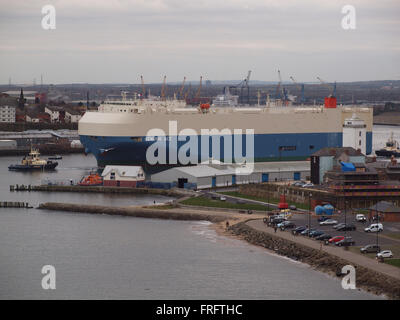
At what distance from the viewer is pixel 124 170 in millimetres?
29172

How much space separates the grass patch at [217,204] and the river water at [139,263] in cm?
171

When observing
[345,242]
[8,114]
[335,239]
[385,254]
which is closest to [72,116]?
[8,114]

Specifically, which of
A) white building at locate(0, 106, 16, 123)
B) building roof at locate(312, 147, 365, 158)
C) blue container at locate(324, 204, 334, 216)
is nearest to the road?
blue container at locate(324, 204, 334, 216)

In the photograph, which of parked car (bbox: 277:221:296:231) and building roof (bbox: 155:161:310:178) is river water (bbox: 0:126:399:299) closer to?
parked car (bbox: 277:221:296:231)

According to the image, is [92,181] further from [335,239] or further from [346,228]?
[335,239]

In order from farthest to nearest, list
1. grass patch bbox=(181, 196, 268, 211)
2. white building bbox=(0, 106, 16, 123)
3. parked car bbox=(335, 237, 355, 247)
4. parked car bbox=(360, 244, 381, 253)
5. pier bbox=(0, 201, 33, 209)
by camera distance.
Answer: white building bbox=(0, 106, 16, 123)
pier bbox=(0, 201, 33, 209)
grass patch bbox=(181, 196, 268, 211)
parked car bbox=(335, 237, 355, 247)
parked car bbox=(360, 244, 381, 253)

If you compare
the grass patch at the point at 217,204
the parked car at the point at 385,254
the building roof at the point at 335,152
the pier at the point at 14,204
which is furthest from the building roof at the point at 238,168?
the parked car at the point at 385,254

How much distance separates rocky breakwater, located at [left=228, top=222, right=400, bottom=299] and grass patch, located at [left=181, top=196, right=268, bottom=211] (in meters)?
2.23

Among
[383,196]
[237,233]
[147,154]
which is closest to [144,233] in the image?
[237,233]

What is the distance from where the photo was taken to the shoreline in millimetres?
16031

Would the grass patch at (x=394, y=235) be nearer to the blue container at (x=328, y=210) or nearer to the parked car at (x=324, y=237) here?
the parked car at (x=324, y=237)

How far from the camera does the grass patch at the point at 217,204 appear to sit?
79.2 ft

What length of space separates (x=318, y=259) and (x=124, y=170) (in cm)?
1200
